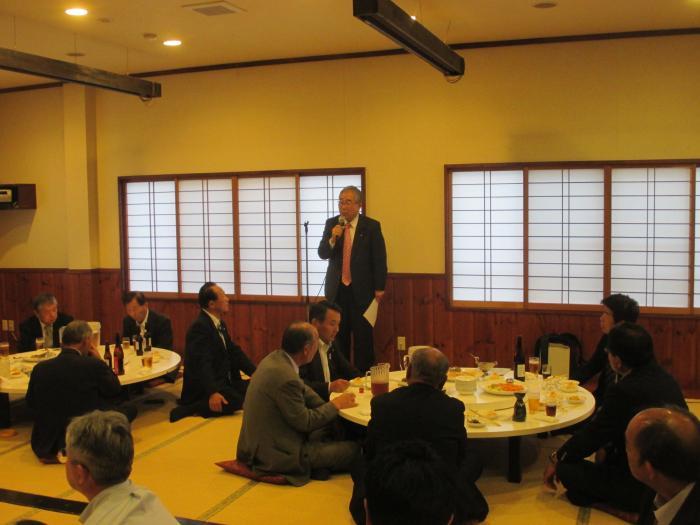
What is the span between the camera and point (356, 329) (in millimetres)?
6953

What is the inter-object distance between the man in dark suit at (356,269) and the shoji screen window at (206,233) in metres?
1.63

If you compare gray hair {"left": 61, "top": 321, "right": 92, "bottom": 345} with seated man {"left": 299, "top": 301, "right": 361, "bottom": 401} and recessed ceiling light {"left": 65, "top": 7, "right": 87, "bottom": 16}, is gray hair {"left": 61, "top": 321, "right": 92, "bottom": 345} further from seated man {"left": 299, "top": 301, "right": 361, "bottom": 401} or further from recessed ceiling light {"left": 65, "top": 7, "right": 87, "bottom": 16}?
recessed ceiling light {"left": 65, "top": 7, "right": 87, "bottom": 16}

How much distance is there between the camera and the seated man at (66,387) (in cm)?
471

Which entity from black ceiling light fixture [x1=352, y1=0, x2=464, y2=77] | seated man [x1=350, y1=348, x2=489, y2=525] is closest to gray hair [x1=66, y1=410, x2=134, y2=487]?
seated man [x1=350, y1=348, x2=489, y2=525]

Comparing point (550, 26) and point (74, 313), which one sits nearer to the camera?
point (550, 26)

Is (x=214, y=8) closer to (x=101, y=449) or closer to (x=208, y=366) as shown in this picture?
(x=208, y=366)

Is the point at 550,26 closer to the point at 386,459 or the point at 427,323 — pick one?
the point at 427,323

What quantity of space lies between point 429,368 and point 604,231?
3991 millimetres

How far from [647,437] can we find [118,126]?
7518 mm

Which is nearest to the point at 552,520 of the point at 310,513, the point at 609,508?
the point at 609,508

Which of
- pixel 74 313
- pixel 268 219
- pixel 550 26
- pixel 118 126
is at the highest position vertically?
pixel 550 26

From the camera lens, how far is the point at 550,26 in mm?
6469

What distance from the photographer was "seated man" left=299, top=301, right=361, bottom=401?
4.89 meters

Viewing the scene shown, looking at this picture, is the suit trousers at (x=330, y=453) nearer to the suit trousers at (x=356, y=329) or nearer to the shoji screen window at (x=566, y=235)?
the suit trousers at (x=356, y=329)
